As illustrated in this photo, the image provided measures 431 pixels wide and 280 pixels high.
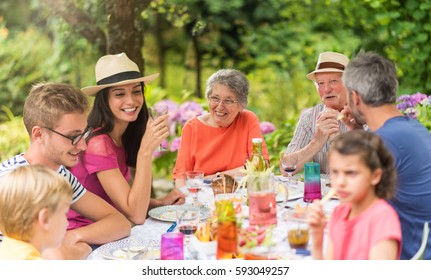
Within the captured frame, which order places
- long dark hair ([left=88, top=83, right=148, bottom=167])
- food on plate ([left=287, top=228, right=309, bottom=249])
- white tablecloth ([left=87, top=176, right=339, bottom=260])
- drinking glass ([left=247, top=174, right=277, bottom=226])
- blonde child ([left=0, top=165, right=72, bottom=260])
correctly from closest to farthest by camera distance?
1. blonde child ([left=0, top=165, right=72, bottom=260])
2. food on plate ([left=287, top=228, right=309, bottom=249])
3. white tablecloth ([left=87, top=176, right=339, bottom=260])
4. drinking glass ([left=247, top=174, right=277, bottom=226])
5. long dark hair ([left=88, top=83, right=148, bottom=167])

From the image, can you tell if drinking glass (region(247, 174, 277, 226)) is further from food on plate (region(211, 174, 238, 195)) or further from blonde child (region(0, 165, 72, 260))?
blonde child (region(0, 165, 72, 260))

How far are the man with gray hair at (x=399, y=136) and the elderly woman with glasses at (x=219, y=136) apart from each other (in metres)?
1.69

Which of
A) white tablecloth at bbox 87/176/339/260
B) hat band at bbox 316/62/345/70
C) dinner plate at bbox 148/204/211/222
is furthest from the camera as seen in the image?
hat band at bbox 316/62/345/70

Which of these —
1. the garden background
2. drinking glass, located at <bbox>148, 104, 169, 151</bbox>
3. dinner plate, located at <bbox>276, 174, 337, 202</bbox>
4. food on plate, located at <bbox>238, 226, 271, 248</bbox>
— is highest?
the garden background

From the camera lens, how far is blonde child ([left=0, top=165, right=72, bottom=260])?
2230 millimetres

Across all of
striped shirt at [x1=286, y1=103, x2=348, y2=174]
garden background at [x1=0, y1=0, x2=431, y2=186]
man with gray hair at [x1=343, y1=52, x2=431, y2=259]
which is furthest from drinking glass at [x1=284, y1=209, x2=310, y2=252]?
garden background at [x1=0, y1=0, x2=431, y2=186]

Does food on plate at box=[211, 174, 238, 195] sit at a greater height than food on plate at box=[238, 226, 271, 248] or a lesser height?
greater

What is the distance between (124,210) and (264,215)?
879 millimetres

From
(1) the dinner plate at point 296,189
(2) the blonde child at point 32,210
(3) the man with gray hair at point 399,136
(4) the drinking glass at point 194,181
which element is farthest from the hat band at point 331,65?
(2) the blonde child at point 32,210

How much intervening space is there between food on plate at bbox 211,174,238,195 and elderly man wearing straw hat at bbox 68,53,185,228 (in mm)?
342

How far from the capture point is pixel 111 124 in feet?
12.0

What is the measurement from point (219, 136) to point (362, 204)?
7.61 feet
